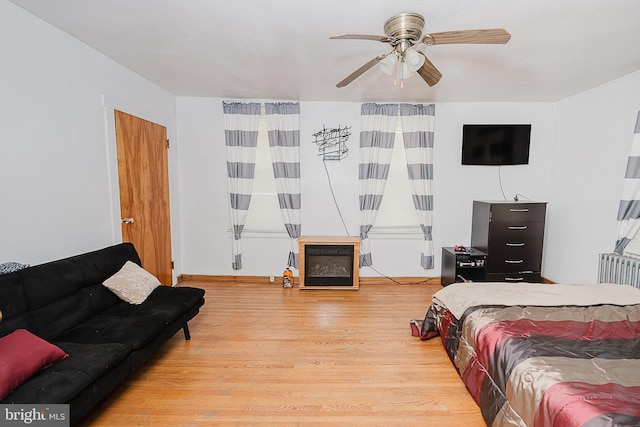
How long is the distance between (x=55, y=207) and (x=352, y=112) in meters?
3.43

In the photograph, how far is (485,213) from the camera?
12.6 ft

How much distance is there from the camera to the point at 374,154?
13.5 ft

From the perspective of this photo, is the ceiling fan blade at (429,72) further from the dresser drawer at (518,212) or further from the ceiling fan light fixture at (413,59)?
the dresser drawer at (518,212)

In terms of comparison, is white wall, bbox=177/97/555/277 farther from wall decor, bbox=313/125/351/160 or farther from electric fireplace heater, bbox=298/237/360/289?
electric fireplace heater, bbox=298/237/360/289

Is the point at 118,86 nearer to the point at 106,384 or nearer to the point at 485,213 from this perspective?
the point at 106,384

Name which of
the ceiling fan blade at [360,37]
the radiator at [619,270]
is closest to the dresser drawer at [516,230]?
the radiator at [619,270]

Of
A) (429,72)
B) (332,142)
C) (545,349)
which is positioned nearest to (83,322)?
(545,349)

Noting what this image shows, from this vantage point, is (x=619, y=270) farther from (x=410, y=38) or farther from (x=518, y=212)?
(x=410, y=38)

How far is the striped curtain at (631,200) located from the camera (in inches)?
116

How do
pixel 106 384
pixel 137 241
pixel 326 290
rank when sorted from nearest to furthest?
pixel 106 384 < pixel 137 241 < pixel 326 290

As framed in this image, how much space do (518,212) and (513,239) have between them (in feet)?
1.17

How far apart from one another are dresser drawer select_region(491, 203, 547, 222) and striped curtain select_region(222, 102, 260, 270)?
10.8ft

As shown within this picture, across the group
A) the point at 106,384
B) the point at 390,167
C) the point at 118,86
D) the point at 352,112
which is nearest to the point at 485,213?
the point at 390,167

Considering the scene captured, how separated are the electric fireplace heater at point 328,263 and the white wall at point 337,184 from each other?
38 centimetres
